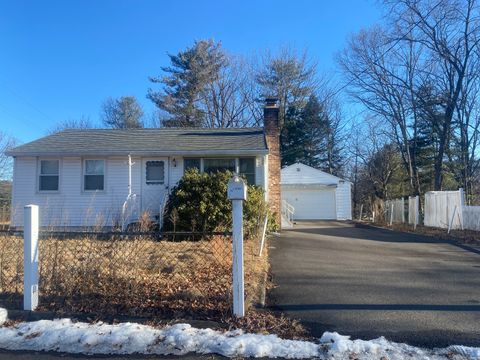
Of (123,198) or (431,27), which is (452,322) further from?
(431,27)

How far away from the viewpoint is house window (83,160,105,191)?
15.6 m

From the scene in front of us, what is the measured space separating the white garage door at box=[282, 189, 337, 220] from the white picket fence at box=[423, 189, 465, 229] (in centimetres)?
897

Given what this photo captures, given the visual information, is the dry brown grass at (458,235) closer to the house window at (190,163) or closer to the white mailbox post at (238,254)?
the house window at (190,163)

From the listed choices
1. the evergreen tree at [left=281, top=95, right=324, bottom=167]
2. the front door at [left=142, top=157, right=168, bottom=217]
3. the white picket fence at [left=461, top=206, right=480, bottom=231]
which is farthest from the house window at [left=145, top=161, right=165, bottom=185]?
the evergreen tree at [left=281, top=95, right=324, bottom=167]

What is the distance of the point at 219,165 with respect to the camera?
51.2ft

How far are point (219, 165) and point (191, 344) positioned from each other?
11250 mm

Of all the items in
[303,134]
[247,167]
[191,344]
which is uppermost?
[303,134]

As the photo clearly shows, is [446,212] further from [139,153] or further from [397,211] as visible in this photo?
[139,153]

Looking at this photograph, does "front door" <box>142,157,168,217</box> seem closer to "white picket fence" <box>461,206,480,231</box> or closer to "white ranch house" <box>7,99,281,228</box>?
"white ranch house" <box>7,99,281,228</box>

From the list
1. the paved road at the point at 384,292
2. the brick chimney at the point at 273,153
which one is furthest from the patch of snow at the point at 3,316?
the brick chimney at the point at 273,153

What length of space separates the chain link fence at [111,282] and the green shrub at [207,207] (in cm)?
540

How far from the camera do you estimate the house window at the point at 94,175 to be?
1558 cm

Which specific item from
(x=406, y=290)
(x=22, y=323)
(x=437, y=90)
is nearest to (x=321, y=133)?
(x=437, y=90)

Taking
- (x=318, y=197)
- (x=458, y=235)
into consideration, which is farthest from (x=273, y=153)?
(x=318, y=197)
